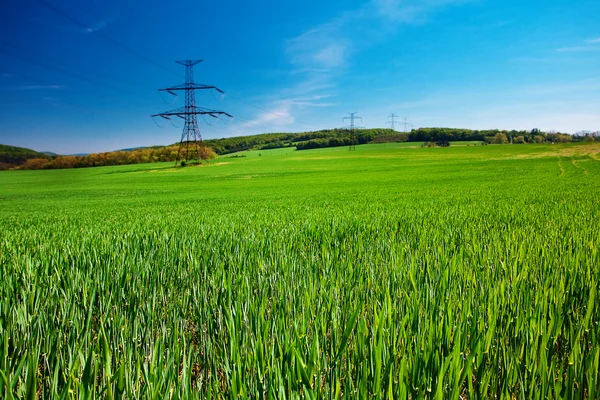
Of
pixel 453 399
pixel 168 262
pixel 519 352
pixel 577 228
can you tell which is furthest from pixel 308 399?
pixel 577 228

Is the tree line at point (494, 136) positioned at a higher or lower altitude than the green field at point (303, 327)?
higher

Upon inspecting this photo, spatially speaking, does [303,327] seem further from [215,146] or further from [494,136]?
[215,146]

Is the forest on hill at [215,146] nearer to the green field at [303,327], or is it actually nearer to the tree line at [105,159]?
the tree line at [105,159]

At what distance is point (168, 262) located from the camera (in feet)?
12.2

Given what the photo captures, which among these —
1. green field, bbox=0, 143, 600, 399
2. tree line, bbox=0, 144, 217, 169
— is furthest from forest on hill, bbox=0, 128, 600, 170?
→ green field, bbox=0, 143, 600, 399

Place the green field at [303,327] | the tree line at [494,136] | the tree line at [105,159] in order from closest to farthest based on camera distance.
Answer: the green field at [303,327]
the tree line at [105,159]
the tree line at [494,136]

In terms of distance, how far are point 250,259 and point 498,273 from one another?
8.18 feet

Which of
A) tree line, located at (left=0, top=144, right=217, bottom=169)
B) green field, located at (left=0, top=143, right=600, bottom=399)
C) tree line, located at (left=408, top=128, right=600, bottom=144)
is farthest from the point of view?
tree line, located at (left=408, top=128, right=600, bottom=144)

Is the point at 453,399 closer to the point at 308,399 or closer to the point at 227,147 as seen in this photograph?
the point at 308,399

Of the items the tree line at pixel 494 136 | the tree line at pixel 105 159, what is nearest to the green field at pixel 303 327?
the tree line at pixel 105 159

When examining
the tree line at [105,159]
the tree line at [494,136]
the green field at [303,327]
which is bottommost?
the green field at [303,327]

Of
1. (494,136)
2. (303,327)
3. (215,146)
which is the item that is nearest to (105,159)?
(215,146)

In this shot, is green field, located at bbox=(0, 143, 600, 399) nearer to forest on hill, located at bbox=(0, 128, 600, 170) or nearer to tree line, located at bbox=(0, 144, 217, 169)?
forest on hill, located at bbox=(0, 128, 600, 170)

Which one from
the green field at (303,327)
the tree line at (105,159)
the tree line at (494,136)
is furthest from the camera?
the tree line at (494,136)
